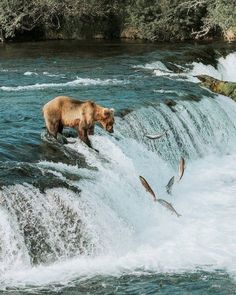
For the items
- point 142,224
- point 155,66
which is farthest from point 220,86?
point 142,224

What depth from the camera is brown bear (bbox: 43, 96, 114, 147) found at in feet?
36.4

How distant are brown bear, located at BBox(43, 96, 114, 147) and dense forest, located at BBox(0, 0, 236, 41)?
1976 cm

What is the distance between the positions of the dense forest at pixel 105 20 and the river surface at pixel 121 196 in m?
13.1

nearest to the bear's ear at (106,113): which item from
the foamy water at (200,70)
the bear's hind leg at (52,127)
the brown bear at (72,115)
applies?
the brown bear at (72,115)

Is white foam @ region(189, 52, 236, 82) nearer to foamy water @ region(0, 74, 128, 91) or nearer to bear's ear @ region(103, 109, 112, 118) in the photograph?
foamy water @ region(0, 74, 128, 91)

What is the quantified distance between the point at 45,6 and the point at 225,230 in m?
23.1

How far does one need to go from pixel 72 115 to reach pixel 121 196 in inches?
66.3

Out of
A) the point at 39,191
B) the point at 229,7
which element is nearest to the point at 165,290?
the point at 39,191

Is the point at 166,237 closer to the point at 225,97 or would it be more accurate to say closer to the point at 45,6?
the point at 225,97

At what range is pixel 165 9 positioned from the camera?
104 ft

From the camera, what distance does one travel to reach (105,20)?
3356cm

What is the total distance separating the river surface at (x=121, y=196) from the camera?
8398 millimetres

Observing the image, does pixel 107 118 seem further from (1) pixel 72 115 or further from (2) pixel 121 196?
(2) pixel 121 196

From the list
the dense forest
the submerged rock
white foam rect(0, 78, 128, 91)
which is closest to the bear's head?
white foam rect(0, 78, 128, 91)
